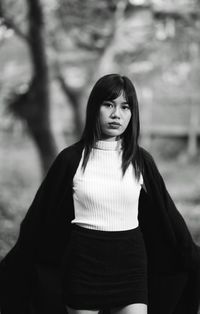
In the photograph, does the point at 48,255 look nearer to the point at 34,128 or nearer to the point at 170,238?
the point at 170,238

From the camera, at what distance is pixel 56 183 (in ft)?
9.92

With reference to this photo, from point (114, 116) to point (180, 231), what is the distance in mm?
842

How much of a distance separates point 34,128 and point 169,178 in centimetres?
573

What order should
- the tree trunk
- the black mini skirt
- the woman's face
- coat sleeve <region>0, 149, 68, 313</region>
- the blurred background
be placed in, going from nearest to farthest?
the black mini skirt → the woman's face → coat sleeve <region>0, 149, 68, 313</region> → the tree trunk → the blurred background

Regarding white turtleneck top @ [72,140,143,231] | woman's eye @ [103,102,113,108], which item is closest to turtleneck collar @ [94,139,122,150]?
white turtleneck top @ [72,140,143,231]

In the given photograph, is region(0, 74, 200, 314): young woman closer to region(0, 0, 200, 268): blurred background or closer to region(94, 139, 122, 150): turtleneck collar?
region(94, 139, 122, 150): turtleneck collar

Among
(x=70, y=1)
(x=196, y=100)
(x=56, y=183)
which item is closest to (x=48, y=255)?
(x=56, y=183)

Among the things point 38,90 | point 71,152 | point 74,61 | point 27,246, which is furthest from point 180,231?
point 74,61

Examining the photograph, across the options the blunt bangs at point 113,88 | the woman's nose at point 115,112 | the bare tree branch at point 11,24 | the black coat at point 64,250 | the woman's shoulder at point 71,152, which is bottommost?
the black coat at point 64,250

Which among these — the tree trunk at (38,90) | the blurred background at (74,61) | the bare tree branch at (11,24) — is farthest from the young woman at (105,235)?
the bare tree branch at (11,24)

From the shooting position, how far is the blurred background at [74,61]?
31.0ft

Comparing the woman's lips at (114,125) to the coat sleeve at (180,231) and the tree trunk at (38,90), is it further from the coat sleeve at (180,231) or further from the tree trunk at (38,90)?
the tree trunk at (38,90)

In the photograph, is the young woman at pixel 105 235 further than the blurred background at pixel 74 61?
No

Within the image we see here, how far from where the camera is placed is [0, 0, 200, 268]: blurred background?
9.45m
